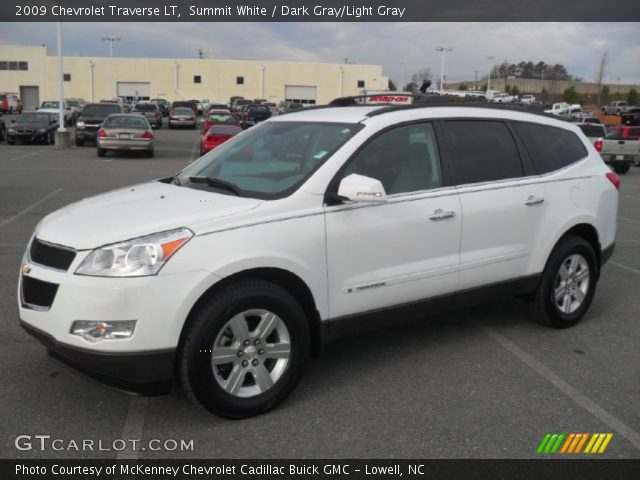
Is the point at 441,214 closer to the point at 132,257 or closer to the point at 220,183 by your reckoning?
the point at 220,183

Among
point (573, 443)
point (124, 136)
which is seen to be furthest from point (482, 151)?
point (124, 136)

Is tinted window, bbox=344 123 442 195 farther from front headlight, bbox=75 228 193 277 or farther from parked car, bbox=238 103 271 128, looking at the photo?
parked car, bbox=238 103 271 128

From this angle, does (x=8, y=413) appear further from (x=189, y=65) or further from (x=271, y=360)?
(x=189, y=65)

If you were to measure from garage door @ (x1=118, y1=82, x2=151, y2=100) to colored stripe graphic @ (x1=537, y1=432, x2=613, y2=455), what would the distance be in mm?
85353

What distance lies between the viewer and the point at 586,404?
12.9 ft

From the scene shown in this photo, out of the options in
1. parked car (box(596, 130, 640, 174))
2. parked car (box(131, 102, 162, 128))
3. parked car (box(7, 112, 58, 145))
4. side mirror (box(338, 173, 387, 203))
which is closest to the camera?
side mirror (box(338, 173, 387, 203))

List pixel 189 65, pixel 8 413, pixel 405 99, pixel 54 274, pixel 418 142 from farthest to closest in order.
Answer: pixel 189 65
pixel 405 99
pixel 418 142
pixel 8 413
pixel 54 274

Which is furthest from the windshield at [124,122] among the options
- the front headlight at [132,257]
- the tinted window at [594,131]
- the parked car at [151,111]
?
the front headlight at [132,257]

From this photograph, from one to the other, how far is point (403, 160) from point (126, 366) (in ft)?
7.53

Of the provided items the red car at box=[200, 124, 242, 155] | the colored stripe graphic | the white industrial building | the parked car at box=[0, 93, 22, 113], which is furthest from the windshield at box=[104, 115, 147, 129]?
the white industrial building

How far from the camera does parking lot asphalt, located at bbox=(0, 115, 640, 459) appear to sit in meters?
3.40

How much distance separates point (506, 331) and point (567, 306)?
586 millimetres

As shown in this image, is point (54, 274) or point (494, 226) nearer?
point (54, 274)
